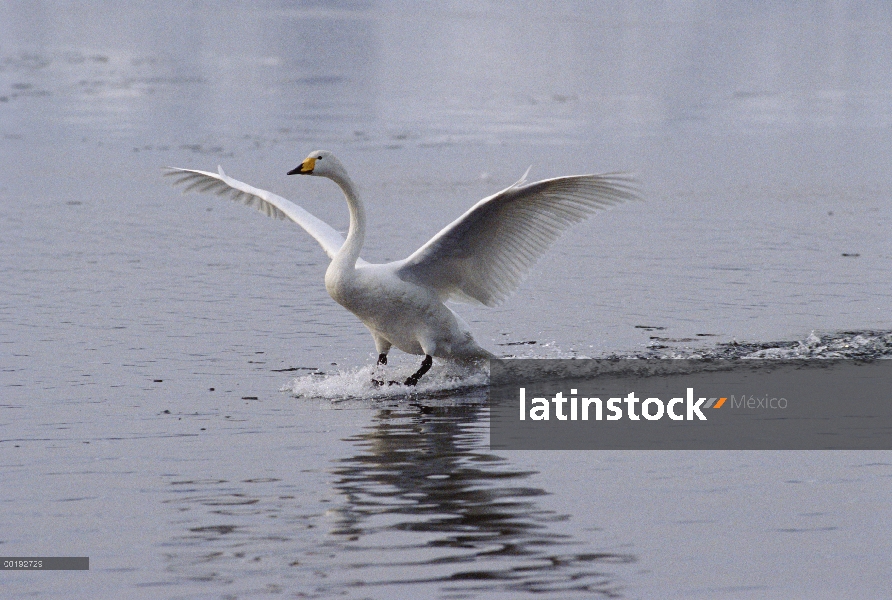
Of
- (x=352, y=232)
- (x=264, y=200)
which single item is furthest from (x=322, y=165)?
(x=264, y=200)

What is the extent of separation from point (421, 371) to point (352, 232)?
125cm

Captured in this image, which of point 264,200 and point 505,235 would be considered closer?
point 505,235

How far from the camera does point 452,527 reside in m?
7.30

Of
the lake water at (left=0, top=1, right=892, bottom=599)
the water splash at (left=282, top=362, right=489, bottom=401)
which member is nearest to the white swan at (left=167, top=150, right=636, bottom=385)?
the water splash at (left=282, top=362, right=489, bottom=401)

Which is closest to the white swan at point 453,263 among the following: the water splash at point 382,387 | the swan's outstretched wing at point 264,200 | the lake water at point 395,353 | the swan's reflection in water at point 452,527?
the water splash at point 382,387

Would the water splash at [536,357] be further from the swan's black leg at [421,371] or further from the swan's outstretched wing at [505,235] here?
the swan's outstretched wing at [505,235]

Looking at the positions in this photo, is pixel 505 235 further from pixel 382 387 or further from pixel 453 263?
pixel 382 387

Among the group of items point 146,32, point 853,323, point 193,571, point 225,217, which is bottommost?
point 193,571

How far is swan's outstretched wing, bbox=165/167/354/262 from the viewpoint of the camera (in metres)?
12.0

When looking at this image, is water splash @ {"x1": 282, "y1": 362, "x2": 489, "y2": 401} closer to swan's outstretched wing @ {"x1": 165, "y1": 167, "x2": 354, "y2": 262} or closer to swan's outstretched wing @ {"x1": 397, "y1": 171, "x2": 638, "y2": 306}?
swan's outstretched wing @ {"x1": 397, "y1": 171, "x2": 638, "y2": 306}

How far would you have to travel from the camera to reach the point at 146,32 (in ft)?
268

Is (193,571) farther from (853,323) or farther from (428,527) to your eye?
(853,323)

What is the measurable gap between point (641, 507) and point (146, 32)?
77995mm

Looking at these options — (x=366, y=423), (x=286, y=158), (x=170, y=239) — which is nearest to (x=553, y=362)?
(x=366, y=423)
